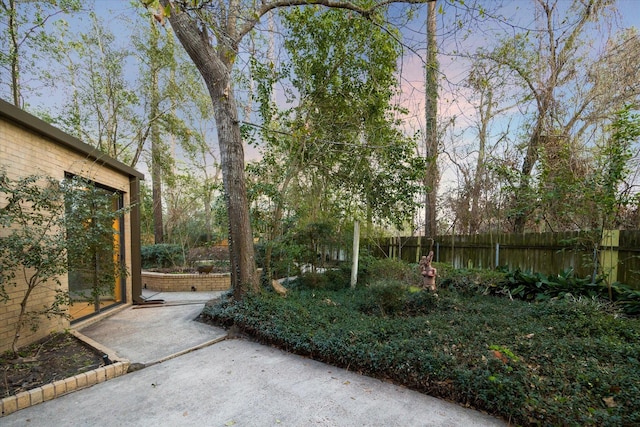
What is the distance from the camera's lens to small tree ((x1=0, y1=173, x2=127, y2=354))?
267 centimetres

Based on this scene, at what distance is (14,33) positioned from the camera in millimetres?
5852

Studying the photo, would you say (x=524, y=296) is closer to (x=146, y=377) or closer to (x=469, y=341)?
(x=469, y=341)

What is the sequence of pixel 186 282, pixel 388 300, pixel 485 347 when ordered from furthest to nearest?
pixel 186 282, pixel 388 300, pixel 485 347

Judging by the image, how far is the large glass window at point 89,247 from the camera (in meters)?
3.23

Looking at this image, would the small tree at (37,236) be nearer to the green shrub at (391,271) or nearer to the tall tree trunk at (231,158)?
the tall tree trunk at (231,158)

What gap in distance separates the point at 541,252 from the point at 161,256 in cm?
962

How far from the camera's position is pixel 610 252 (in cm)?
421

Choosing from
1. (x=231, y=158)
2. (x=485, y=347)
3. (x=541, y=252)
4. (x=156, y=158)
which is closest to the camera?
(x=485, y=347)

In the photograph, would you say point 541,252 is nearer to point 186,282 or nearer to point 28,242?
point 28,242

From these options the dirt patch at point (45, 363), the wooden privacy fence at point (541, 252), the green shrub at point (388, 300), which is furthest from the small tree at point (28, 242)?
the wooden privacy fence at point (541, 252)

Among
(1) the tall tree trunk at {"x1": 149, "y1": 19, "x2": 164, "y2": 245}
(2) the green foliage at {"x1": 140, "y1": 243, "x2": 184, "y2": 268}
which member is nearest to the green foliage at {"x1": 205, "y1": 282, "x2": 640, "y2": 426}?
(2) the green foliage at {"x1": 140, "y1": 243, "x2": 184, "y2": 268}

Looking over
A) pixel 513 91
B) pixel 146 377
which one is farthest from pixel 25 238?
pixel 513 91

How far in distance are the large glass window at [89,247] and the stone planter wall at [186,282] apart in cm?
232

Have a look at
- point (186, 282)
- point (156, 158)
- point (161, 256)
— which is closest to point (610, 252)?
point (186, 282)
